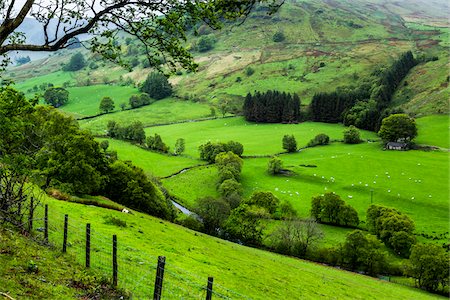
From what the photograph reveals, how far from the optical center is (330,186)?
104 metres

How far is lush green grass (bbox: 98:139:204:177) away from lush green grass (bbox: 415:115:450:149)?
90.2 m

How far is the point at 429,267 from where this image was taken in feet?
201

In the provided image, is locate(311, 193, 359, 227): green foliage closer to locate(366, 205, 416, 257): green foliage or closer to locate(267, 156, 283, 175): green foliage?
locate(366, 205, 416, 257): green foliage

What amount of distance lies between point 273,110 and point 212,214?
4736 inches

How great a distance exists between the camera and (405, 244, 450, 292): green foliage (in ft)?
200

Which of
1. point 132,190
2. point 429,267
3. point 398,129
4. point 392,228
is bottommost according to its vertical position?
point 429,267

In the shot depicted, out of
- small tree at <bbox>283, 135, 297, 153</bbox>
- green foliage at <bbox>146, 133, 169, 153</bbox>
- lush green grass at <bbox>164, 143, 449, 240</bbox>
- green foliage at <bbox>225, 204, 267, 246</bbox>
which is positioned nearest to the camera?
green foliage at <bbox>225, 204, 267, 246</bbox>

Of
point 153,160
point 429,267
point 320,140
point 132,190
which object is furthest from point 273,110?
point 429,267

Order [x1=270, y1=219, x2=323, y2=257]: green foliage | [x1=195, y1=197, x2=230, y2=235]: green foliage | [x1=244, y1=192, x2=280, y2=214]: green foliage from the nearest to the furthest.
→ [x1=270, y1=219, x2=323, y2=257]: green foliage → [x1=195, y1=197, x2=230, y2=235]: green foliage → [x1=244, y1=192, x2=280, y2=214]: green foliage

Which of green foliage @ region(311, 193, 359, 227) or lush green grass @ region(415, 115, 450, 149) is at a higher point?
lush green grass @ region(415, 115, 450, 149)

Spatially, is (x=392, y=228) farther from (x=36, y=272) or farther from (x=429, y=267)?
(x=36, y=272)

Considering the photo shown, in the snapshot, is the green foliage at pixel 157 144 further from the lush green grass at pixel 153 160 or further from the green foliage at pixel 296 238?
the green foliage at pixel 296 238

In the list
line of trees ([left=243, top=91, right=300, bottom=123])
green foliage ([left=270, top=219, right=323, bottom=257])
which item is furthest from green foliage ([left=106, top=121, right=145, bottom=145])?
green foliage ([left=270, top=219, right=323, bottom=257])

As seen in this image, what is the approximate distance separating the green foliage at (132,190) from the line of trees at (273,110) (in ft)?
415
